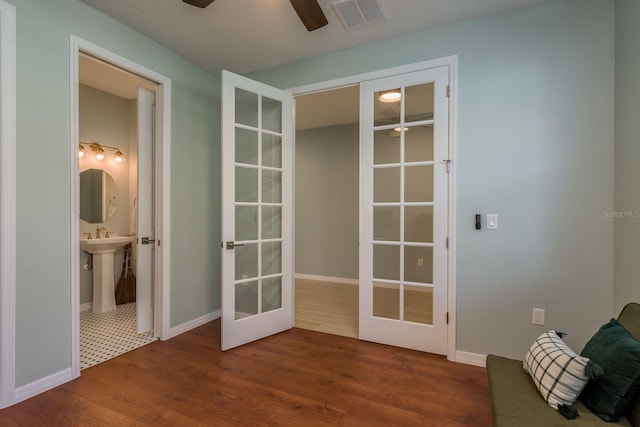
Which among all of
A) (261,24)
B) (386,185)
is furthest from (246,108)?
(386,185)

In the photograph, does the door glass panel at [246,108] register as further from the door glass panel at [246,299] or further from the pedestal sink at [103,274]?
the pedestal sink at [103,274]

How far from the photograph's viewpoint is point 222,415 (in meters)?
1.76

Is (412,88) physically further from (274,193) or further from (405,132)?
(274,193)

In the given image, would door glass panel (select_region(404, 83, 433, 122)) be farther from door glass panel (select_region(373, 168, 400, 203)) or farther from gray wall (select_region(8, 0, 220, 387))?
gray wall (select_region(8, 0, 220, 387))

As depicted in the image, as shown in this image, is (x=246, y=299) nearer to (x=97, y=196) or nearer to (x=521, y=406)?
(x=521, y=406)

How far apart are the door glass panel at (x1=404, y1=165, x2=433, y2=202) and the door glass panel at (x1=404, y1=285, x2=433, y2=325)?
0.76 m

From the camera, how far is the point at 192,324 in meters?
3.10

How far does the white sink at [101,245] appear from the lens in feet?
11.1

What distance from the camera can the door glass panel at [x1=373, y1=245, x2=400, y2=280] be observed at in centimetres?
267

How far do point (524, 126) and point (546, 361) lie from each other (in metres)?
1.63

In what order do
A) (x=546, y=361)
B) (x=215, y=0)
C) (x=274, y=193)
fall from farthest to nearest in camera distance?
1. (x=274, y=193)
2. (x=215, y=0)
3. (x=546, y=361)

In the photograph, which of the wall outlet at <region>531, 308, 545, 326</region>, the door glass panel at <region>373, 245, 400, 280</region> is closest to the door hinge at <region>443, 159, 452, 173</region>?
the door glass panel at <region>373, 245, 400, 280</region>

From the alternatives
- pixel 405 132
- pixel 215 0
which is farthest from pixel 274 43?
pixel 405 132

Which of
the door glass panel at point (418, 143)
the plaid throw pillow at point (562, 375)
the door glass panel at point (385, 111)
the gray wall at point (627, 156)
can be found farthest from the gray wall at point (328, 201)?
the plaid throw pillow at point (562, 375)
